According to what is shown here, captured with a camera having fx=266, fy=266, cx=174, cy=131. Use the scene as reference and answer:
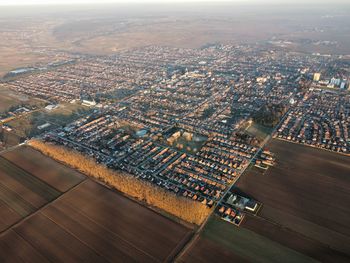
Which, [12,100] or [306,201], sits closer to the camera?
[306,201]

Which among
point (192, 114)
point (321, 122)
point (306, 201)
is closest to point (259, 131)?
point (321, 122)

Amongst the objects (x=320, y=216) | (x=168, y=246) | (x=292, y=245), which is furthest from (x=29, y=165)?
(x=320, y=216)

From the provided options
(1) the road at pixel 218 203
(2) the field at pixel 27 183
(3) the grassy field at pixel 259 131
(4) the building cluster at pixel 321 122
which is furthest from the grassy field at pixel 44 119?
(4) the building cluster at pixel 321 122

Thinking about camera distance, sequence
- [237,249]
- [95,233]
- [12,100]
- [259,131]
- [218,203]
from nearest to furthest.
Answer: [237,249] → [95,233] → [218,203] → [259,131] → [12,100]

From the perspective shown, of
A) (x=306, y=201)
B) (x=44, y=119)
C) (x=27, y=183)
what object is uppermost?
(x=306, y=201)

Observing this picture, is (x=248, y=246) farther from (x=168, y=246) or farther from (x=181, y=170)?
(x=181, y=170)

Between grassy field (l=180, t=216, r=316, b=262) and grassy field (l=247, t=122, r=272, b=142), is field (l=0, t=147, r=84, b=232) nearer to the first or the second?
grassy field (l=180, t=216, r=316, b=262)

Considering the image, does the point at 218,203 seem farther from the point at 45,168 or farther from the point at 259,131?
the point at 45,168
